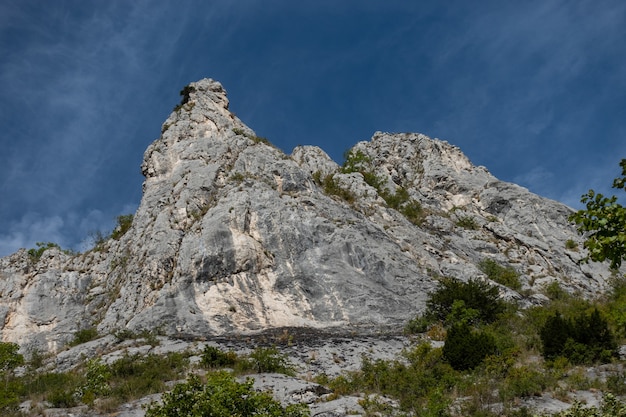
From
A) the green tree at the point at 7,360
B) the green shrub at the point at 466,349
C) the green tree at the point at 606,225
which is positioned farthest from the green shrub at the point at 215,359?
the green tree at the point at 606,225

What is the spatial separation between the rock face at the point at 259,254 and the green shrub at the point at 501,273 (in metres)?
1.05

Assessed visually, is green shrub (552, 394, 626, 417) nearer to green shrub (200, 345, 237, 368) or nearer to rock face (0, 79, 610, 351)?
green shrub (200, 345, 237, 368)

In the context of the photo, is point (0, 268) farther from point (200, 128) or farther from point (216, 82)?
point (216, 82)

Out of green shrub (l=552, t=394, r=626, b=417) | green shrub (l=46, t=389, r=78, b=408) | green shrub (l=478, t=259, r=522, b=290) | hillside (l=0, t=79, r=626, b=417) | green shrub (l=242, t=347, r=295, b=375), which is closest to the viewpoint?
green shrub (l=552, t=394, r=626, b=417)

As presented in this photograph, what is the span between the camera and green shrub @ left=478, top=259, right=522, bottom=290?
41.0m

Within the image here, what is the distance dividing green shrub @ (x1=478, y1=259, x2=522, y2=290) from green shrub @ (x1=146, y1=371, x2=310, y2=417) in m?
31.9

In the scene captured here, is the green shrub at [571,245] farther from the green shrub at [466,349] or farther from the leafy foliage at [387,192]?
the green shrub at [466,349]

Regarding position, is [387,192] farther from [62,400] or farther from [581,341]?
[62,400]

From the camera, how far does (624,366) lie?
21.1 m

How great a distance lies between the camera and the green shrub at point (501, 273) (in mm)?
40969

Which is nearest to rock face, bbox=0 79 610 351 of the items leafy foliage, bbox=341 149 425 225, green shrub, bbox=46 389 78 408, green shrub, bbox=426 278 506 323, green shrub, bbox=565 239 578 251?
green shrub, bbox=565 239 578 251

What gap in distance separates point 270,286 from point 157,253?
9.57m

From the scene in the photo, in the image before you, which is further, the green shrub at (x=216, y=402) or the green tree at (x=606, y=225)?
the green shrub at (x=216, y=402)

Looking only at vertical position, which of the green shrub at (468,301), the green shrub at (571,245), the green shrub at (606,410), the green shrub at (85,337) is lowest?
the green shrub at (606,410)
